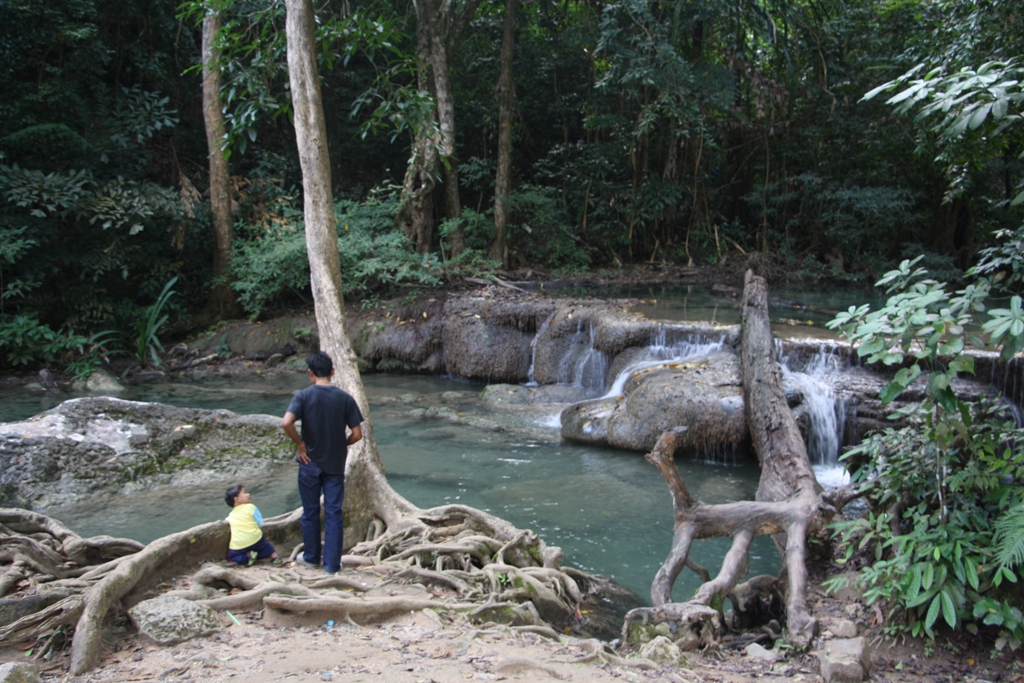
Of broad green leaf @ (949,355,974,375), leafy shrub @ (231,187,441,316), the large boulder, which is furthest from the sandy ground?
leafy shrub @ (231,187,441,316)

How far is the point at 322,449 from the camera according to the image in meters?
4.73

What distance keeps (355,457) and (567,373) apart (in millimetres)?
6556

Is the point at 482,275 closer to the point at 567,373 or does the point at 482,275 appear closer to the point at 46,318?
the point at 567,373

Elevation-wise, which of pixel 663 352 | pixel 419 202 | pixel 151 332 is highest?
pixel 419 202

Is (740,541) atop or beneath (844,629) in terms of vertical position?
atop

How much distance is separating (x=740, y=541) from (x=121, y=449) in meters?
6.03

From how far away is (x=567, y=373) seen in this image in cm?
1195

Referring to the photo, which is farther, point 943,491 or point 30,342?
point 30,342

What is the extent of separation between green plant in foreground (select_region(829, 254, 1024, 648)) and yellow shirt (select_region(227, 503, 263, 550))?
380cm

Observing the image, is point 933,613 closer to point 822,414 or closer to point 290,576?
point 290,576

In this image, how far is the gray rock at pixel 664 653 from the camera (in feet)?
12.7

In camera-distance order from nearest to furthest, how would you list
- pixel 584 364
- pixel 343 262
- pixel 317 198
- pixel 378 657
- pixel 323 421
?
pixel 378 657
pixel 323 421
pixel 317 198
pixel 584 364
pixel 343 262

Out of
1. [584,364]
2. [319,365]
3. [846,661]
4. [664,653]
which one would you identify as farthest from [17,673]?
[584,364]

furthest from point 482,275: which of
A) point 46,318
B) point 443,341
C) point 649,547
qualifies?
point 649,547
